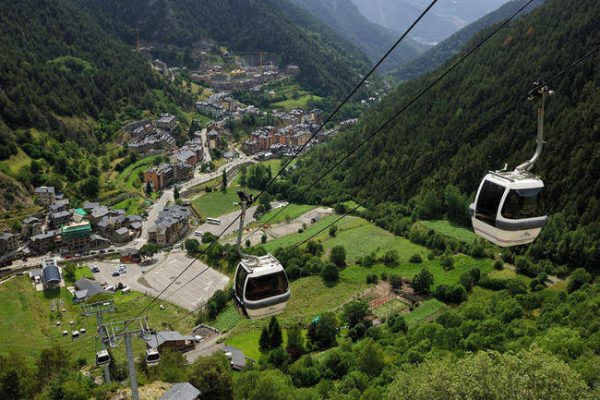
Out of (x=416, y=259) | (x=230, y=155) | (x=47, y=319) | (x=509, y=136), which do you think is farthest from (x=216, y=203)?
(x=509, y=136)

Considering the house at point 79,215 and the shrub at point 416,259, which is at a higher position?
the shrub at point 416,259

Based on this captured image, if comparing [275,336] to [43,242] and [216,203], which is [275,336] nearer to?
[43,242]

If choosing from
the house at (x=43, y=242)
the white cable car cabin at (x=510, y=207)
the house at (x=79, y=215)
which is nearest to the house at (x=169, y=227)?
the house at (x=79, y=215)

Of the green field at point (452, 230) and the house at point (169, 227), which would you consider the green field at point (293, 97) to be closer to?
the house at point (169, 227)

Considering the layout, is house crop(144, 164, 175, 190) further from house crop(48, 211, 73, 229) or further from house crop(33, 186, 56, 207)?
house crop(48, 211, 73, 229)

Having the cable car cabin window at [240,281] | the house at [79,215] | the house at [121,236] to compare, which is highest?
the cable car cabin window at [240,281]

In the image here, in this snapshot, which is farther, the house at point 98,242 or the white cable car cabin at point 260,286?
the house at point 98,242
